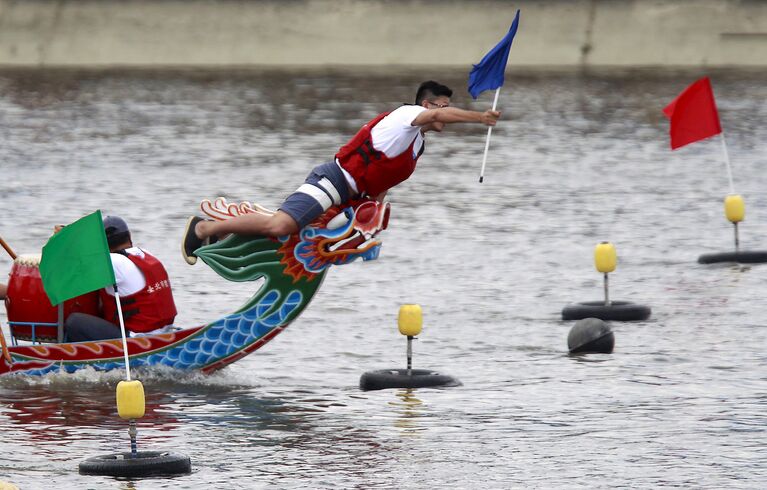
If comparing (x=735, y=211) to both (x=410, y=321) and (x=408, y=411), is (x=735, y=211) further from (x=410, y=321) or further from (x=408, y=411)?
(x=408, y=411)

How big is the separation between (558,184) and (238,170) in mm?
5433

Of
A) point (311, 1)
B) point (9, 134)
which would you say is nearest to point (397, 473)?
point (9, 134)

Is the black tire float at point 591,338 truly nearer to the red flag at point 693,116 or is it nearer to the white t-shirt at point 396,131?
the white t-shirt at point 396,131

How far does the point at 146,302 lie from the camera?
1432 centimetres

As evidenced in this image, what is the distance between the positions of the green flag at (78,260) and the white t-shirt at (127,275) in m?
2.02

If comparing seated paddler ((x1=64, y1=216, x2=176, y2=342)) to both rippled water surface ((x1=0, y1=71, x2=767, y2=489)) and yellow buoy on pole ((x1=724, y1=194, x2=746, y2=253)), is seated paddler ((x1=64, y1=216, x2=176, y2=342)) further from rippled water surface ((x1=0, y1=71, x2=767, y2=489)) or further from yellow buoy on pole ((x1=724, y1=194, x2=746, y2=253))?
yellow buoy on pole ((x1=724, y1=194, x2=746, y2=253))

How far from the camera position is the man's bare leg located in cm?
1421

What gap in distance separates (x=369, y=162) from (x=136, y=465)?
4024 millimetres

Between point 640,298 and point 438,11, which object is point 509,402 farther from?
point 438,11

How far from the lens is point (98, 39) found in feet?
156

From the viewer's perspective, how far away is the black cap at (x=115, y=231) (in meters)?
14.2

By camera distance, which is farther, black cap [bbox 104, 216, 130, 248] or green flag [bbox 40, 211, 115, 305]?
black cap [bbox 104, 216, 130, 248]

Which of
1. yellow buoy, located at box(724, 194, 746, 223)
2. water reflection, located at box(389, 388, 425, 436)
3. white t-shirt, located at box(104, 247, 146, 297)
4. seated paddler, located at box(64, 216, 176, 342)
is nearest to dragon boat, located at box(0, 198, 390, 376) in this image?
seated paddler, located at box(64, 216, 176, 342)

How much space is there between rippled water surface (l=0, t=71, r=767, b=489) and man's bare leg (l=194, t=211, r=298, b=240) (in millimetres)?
1182
